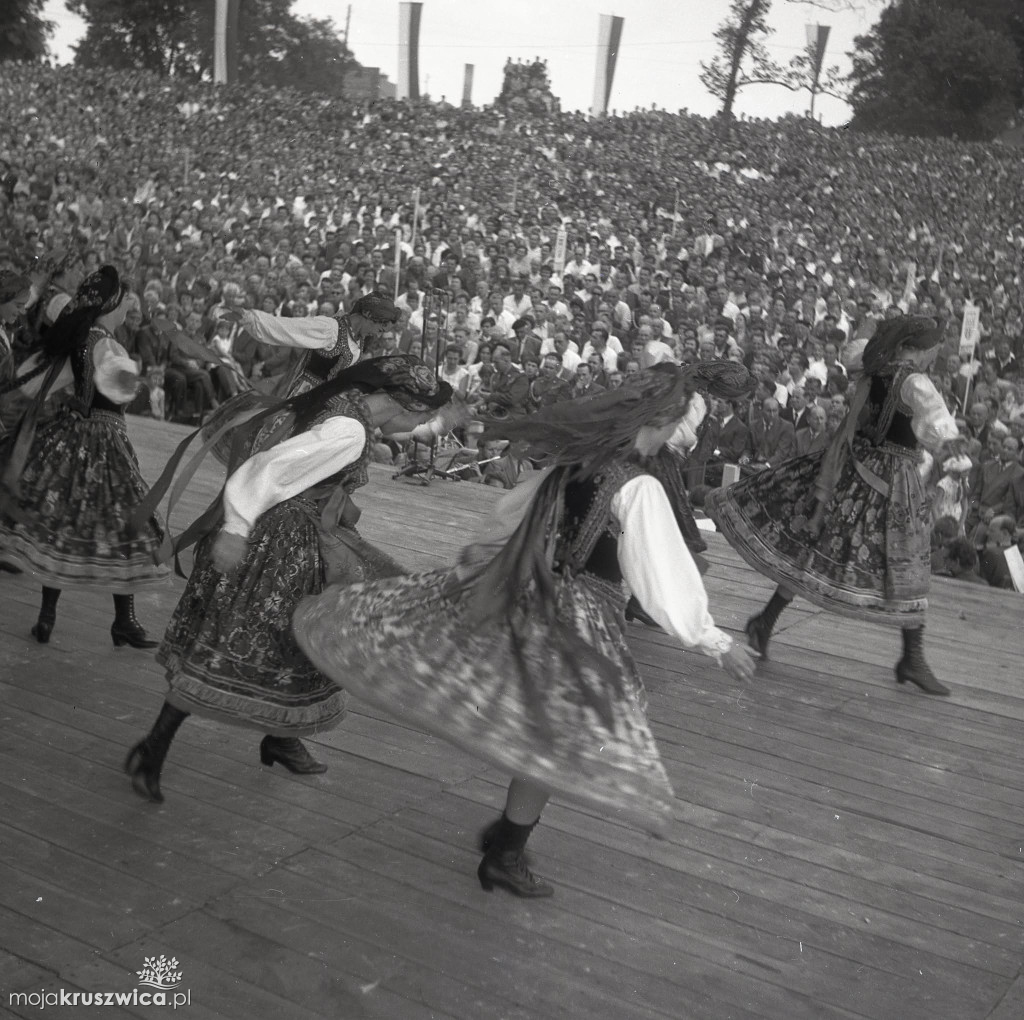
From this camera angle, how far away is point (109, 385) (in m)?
3.90

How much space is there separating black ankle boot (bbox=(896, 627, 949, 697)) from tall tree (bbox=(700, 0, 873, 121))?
874cm

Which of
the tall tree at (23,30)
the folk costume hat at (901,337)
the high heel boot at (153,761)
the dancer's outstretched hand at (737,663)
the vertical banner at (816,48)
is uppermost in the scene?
the vertical banner at (816,48)

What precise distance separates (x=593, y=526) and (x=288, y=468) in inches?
27.9

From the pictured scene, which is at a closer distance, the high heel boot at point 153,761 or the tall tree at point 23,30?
the high heel boot at point 153,761

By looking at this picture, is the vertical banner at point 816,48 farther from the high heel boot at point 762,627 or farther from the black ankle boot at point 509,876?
the black ankle boot at point 509,876

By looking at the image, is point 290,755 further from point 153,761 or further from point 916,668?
point 916,668

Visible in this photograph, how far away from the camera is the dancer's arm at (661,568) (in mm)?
2398

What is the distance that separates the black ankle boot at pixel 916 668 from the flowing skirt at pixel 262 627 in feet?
7.74

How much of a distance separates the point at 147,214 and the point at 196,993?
1424cm

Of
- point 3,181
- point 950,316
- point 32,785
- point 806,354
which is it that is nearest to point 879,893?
point 32,785

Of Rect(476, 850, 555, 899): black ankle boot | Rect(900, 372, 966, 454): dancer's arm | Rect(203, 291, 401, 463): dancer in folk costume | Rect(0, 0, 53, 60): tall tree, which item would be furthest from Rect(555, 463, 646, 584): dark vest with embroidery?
Rect(0, 0, 53, 60): tall tree

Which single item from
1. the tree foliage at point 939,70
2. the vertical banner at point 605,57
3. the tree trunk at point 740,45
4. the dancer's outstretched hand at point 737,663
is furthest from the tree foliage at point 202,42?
the dancer's outstretched hand at point 737,663

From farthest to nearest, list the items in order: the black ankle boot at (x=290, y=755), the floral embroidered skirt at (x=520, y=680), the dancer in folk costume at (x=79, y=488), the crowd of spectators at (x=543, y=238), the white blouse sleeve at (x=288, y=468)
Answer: the crowd of spectators at (x=543, y=238)
the dancer in folk costume at (x=79, y=488)
the black ankle boot at (x=290, y=755)
the white blouse sleeve at (x=288, y=468)
the floral embroidered skirt at (x=520, y=680)

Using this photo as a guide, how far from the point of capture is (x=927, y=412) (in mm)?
4059
